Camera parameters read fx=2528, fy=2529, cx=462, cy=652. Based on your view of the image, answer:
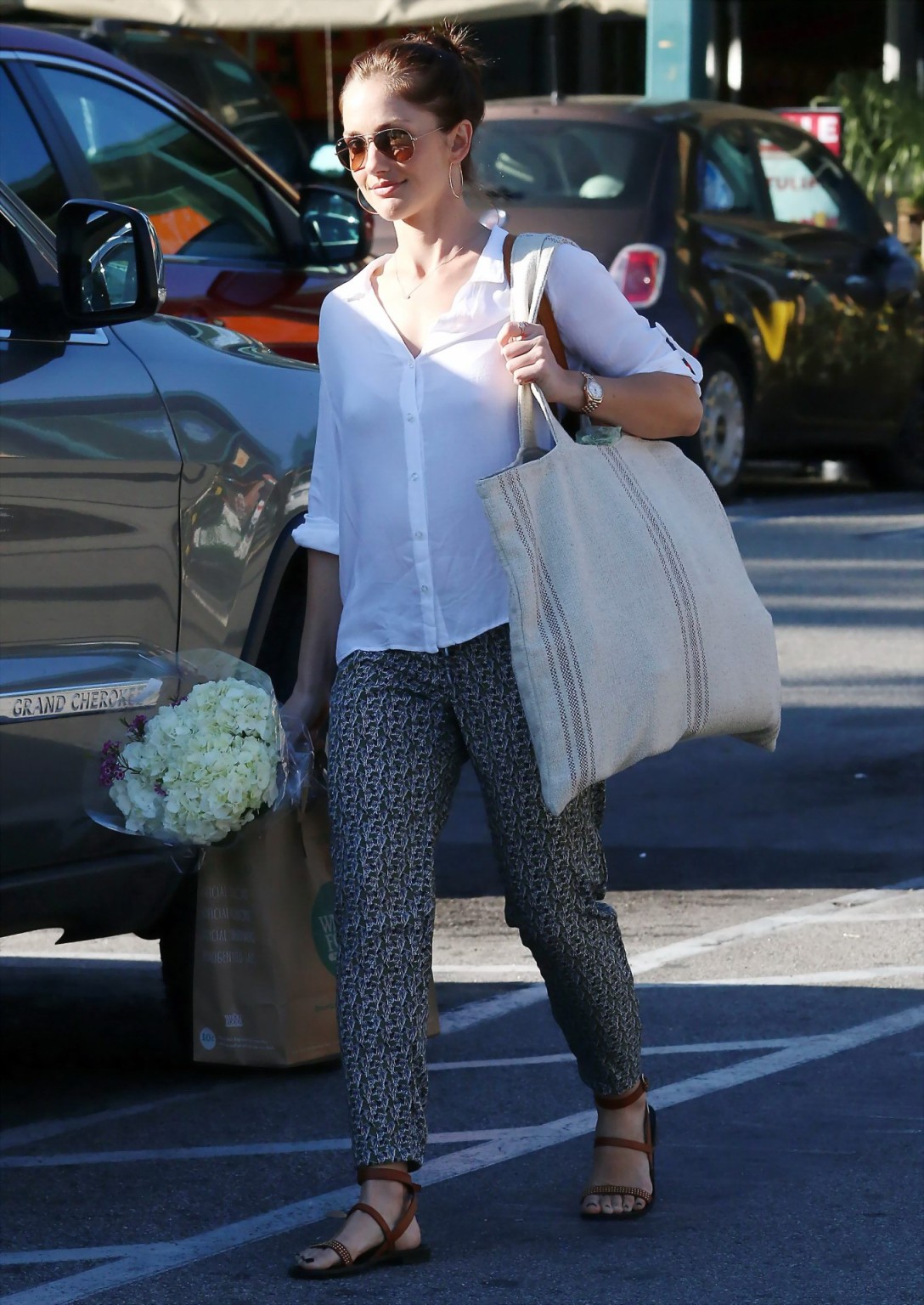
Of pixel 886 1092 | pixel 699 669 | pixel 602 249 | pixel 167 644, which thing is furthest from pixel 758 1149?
pixel 602 249

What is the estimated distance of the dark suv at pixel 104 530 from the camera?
421 cm

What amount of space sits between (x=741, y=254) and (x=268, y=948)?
8.71 m

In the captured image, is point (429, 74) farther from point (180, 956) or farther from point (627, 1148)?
point (180, 956)

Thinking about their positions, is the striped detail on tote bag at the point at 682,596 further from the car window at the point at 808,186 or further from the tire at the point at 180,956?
the car window at the point at 808,186

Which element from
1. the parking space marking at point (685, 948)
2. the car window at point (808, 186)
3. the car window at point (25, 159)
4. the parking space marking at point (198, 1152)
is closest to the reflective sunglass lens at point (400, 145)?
the parking space marking at point (198, 1152)

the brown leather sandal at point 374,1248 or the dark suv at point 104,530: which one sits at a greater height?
the dark suv at point 104,530

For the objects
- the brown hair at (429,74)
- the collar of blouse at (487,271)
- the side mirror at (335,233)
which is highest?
the brown hair at (429,74)

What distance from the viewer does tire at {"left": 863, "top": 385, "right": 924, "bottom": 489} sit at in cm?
1402

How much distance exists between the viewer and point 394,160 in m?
3.67

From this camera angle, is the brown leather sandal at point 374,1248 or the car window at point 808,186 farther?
the car window at point 808,186

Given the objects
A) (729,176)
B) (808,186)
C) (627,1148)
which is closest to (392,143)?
(627,1148)

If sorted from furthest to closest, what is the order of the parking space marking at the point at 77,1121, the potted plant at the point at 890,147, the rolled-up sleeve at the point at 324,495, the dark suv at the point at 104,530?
the potted plant at the point at 890,147
the parking space marking at the point at 77,1121
the dark suv at the point at 104,530
the rolled-up sleeve at the point at 324,495

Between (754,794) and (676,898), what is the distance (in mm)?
1205

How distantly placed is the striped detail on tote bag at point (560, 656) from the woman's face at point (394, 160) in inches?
18.3
